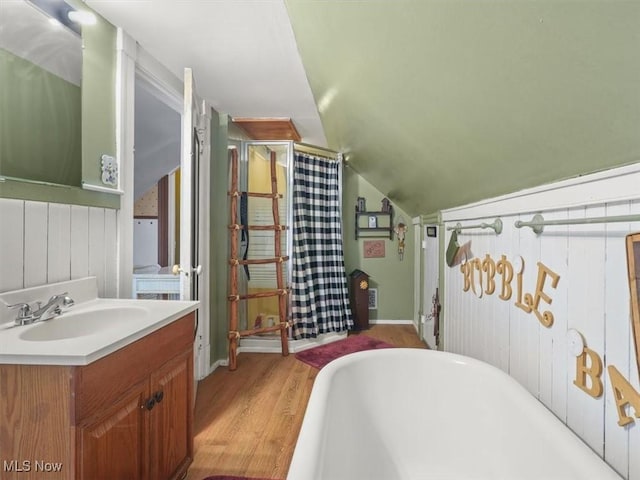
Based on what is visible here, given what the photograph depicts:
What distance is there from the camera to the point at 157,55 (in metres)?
1.87

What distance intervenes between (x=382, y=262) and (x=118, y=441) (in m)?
3.20

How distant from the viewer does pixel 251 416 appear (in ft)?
6.30

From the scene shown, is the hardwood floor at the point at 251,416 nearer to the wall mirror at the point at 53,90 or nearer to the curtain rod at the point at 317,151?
the wall mirror at the point at 53,90

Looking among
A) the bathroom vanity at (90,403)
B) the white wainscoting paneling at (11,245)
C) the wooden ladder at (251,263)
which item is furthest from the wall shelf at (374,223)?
the white wainscoting paneling at (11,245)

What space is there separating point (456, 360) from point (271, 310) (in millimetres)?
1998

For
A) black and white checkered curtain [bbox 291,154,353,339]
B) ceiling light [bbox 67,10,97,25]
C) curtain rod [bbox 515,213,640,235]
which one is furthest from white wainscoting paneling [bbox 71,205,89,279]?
curtain rod [bbox 515,213,640,235]

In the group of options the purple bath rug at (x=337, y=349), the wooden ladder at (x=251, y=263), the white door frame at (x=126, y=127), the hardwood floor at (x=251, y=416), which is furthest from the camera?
the purple bath rug at (x=337, y=349)

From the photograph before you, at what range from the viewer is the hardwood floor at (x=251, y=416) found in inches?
59.8

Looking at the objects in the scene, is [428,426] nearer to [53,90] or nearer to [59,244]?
[59,244]

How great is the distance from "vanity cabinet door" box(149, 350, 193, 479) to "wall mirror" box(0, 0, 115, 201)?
35.8 inches

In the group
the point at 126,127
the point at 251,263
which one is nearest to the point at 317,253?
the point at 251,263

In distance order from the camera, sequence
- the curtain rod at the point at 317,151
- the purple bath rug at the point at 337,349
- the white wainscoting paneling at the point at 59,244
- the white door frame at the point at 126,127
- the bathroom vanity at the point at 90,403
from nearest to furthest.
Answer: the bathroom vanity at the point at 90,403, the white wainscoting paneling at the point at 59,244, the white door frame at the point at 126,127, the purple bath rug at the point at 337,349, the curtain rod at the point at 317,151

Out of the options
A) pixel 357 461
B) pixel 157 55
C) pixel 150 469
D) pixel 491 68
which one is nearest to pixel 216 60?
pixel 157 55

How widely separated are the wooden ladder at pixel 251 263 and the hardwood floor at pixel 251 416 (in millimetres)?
210
